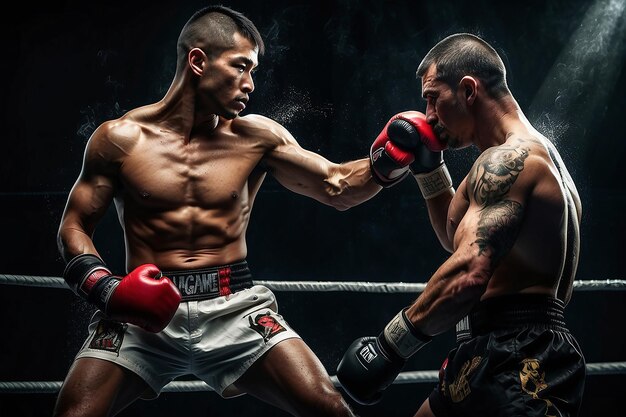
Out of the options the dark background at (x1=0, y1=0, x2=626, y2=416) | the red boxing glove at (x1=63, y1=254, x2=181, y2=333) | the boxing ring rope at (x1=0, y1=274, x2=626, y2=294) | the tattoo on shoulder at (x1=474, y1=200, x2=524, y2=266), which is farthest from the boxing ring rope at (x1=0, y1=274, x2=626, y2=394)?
the dark background at (x1=0, y1=0, x2=626, y2=416)

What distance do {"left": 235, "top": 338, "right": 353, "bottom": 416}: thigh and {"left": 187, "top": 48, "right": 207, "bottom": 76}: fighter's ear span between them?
0.94 meters

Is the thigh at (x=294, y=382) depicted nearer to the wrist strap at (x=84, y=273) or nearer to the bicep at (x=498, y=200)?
the wrist strap at (x=84, y=273)

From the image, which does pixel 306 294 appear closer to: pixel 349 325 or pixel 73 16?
pixel 349 325

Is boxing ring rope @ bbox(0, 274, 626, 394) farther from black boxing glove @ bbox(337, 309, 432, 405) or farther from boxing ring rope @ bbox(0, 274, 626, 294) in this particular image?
black boxing glove @ bbox(337, 309, 432, 405)

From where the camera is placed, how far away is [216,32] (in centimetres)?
279

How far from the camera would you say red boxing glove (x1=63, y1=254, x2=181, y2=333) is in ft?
7.81

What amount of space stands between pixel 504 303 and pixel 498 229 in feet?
0.72

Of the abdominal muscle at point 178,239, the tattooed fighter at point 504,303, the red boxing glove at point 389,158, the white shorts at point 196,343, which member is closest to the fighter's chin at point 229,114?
the abdominal muscle at point 178,239

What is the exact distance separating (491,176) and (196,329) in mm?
1014

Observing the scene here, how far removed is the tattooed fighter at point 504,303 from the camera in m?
2.02

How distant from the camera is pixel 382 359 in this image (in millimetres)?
2135

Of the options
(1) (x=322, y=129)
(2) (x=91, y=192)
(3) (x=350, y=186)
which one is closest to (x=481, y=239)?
(3) (x=350, y=186)

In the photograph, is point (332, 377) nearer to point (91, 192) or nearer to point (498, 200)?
point (91, 192)

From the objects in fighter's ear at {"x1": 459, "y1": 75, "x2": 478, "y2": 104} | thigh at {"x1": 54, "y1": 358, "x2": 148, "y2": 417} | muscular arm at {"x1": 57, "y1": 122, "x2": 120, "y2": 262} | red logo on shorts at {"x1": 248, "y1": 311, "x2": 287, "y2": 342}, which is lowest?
thigh at {"x1": 54, "y1": 358, "x2": 148, "y2": 417}
